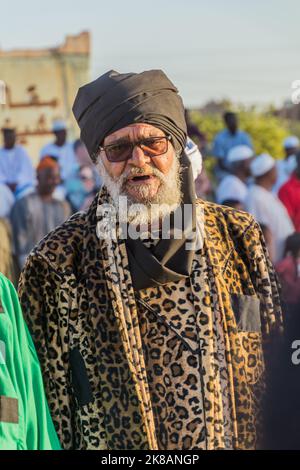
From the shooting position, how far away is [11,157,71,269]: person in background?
10586 millimetres

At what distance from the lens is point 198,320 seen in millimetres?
4258

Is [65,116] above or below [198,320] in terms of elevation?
above

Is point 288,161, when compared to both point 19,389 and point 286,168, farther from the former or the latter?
point 19,389

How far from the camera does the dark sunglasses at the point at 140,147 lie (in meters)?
4.25

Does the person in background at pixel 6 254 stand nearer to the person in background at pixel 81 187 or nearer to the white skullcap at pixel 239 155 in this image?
the person in background at pixel 81 187

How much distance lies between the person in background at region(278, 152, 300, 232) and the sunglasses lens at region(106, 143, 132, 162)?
22.5 ft

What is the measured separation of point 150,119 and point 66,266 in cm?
65

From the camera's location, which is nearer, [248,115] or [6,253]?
[6,253]

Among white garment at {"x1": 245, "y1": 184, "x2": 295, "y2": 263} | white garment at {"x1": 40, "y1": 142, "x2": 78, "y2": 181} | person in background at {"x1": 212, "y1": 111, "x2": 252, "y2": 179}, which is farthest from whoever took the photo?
person in background at {"x1": 212, "y1": 111, "x2": 252, "y2": 179}

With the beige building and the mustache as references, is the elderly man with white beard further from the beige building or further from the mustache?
the beige building

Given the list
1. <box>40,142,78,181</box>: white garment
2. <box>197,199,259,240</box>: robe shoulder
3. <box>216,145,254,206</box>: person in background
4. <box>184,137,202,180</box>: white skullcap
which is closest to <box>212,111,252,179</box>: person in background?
<box>216,145,254,206</box>: person in background

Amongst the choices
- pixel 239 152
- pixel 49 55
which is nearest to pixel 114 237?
pixel 239 152

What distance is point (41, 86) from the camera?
22688 millimetres
